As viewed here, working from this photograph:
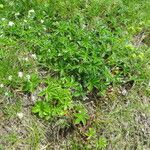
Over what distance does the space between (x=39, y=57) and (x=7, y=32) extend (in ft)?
1.69

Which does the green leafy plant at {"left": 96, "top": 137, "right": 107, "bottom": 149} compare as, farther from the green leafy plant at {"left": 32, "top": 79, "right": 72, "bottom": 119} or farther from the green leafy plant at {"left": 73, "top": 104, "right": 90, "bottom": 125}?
the green leafy plant at {"left": 32, "top": 79, "right": 72, "bottom": 119}

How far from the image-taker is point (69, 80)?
4.31 meters

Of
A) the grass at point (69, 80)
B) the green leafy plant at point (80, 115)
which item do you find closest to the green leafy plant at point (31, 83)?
the grass at point (69, 80)

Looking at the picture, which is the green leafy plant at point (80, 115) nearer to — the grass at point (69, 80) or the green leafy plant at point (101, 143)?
the grass at point (69, 80)

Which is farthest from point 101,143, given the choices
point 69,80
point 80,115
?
point 69,80

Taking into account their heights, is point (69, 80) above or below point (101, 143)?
above

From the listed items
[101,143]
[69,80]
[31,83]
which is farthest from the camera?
[69,80]

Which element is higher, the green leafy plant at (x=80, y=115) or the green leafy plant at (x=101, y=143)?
the green leafy plant at (x=80, y=115)

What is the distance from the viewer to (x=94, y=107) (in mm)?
4355

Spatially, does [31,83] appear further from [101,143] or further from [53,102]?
[101,143]

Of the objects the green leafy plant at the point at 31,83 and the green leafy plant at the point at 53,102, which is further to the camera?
the green leafy plant at the point at 31,83

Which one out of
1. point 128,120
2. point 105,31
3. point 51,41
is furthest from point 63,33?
point 128,120

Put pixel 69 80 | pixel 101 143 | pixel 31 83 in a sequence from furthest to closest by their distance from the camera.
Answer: pixel 69 80 → pixel 31 83 → pixel 101 143

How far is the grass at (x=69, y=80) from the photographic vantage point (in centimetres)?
401
